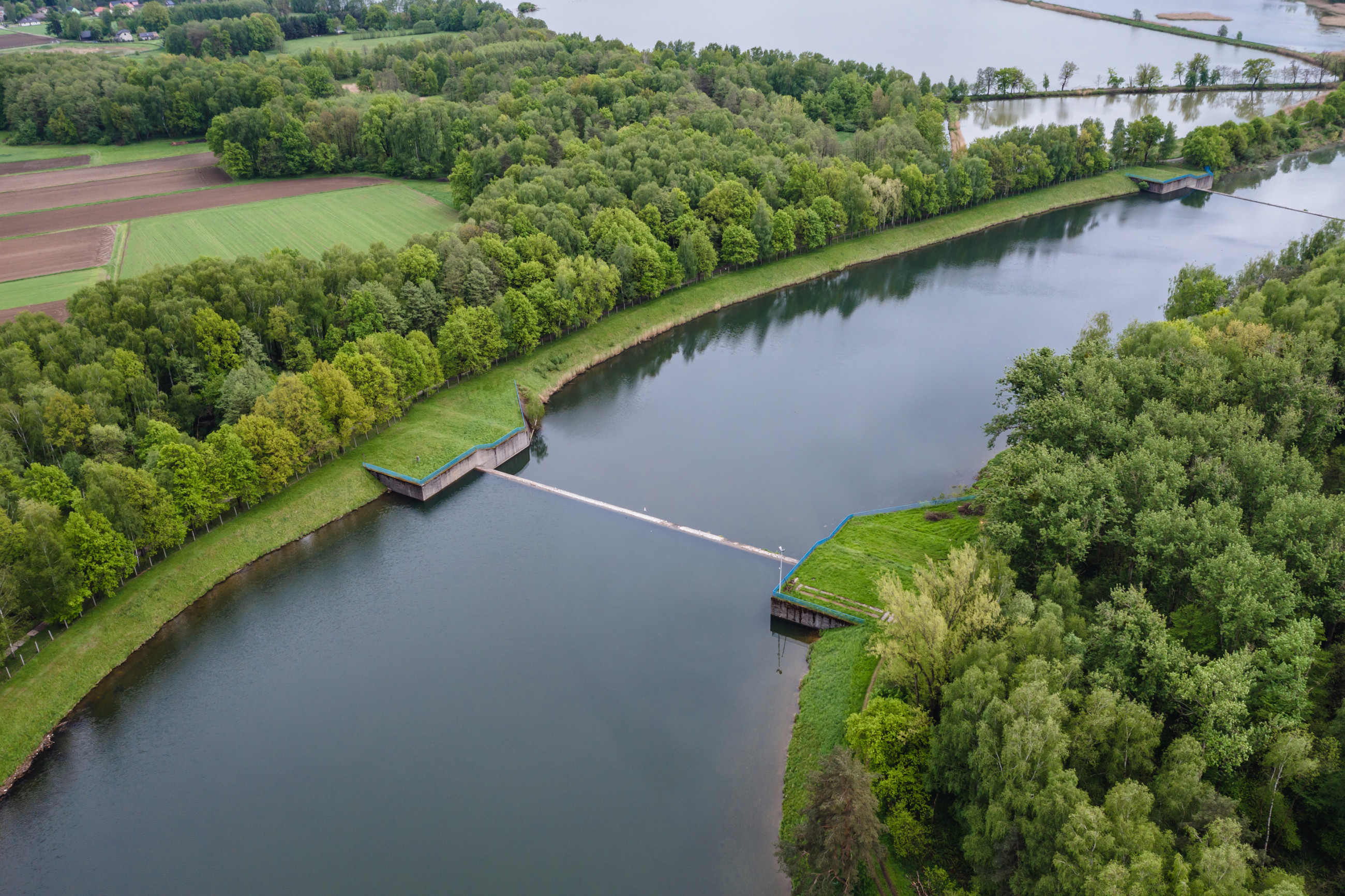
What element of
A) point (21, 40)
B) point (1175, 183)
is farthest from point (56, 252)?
point (1175, 183)

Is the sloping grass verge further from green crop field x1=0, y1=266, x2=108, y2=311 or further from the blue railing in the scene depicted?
green crop field x1=0, y1=266, x2=108, y2=311

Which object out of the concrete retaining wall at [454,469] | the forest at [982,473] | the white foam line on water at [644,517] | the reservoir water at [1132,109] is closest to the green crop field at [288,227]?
the forest at [982,473]

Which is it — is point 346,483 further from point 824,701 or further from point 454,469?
point 824,701

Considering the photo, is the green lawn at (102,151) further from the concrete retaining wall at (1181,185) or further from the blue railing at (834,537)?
the concrete retaining wall at (1181,185)

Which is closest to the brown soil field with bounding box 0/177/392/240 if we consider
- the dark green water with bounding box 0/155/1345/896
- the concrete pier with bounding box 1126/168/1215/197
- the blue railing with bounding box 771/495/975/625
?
the dark green water with bounding box 0/155/1345/896

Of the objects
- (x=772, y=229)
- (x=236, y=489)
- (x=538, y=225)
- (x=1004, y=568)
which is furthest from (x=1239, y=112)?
(x=236, y=489)

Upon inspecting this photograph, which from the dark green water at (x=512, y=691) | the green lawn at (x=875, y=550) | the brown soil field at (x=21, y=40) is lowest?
the dark green water at (x=512, y=691)

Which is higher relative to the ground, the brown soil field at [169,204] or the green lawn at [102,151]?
the green lawn at [102,151]
